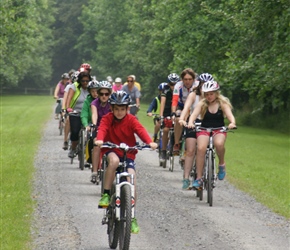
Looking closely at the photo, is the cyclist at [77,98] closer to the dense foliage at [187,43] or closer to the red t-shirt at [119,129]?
the red t-shirt at [119,129]

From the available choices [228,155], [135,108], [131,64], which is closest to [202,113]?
[228,155]

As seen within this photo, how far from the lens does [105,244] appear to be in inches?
410

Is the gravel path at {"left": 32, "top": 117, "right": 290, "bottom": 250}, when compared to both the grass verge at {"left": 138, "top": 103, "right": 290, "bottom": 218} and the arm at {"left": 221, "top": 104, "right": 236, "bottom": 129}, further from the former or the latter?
the arm at {"left": 221, "top": 104, "right": 236, "bottom": 129}

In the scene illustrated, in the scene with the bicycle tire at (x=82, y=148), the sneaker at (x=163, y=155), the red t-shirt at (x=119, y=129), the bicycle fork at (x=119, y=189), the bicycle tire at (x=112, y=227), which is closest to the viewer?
the bicycle fork at (x=119, y=189)

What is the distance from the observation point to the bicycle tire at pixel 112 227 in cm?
988

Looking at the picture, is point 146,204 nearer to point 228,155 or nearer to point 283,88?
point 228,155

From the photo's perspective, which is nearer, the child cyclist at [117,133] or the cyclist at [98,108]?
the child cyclist at [117,133]

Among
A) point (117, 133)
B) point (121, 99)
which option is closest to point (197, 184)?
point (117, 133)

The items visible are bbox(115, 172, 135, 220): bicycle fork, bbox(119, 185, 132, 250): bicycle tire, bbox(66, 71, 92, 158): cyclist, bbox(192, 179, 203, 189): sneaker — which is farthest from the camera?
bbox(66, 71, 92, 158): cyclist

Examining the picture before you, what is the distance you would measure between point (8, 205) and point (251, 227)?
11.6ft

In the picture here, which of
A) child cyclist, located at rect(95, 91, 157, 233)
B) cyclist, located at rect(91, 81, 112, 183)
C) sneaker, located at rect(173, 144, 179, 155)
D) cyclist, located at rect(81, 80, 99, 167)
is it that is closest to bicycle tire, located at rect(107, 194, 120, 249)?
child cyclist, located at rect(95, 91, 157, 233)

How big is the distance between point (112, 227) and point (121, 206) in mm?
504

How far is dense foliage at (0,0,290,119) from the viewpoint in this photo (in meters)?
32.0

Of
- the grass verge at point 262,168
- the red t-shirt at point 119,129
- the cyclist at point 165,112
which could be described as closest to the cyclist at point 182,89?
the cyclist at point 165,112
